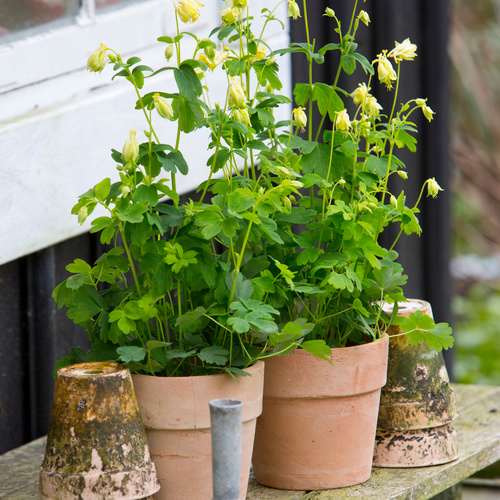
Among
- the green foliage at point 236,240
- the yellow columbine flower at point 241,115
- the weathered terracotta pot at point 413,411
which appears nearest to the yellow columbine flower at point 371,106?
the green foliage at point 236,240

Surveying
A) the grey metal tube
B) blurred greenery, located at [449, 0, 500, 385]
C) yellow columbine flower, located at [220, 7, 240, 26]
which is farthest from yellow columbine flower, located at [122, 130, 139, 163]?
blurred greenery, located at [449, 0, 500, 385]

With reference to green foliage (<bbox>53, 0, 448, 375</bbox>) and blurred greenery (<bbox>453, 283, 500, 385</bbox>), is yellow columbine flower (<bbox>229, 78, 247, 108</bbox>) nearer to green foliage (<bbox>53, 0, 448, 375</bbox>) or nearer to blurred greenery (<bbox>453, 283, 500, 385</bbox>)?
green foliage (<bbox>53, 0, 448, 375</bbox>)

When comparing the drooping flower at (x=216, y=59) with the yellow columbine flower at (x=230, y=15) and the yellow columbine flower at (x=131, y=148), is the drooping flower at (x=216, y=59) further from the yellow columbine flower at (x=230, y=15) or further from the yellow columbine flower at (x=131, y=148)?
the yellow columbine flower at (x=131, y=148)

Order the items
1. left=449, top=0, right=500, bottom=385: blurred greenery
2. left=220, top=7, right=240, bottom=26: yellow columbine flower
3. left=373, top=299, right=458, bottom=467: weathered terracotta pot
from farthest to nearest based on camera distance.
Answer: left=449, top=0, right=500, bottom=385: blurred greenery, left=373, top=299, right=458, bottom=467: weathered terracotta pot, left=220, top=7, right=240, bottom=26: yellow columbine flower

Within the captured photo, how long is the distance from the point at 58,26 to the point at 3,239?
1.74 ft

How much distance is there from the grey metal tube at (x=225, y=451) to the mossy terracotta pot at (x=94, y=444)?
0.77 feet

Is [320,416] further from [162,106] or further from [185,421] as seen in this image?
[162,106]

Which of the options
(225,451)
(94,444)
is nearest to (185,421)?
(94,444)

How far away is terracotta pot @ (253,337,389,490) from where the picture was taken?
1345 millimetres

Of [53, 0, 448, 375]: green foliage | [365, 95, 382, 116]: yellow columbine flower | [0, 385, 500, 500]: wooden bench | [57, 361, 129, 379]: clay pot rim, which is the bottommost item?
[0, 385, 500, 500]: wooden bench

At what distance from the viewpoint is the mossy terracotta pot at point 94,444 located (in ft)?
3.79

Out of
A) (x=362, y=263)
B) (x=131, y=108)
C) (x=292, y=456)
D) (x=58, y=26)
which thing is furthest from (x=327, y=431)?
(x=58, y=26)

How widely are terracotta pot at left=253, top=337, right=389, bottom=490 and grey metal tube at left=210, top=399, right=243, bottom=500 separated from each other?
376 millimetres

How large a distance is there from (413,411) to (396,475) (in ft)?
0.40
